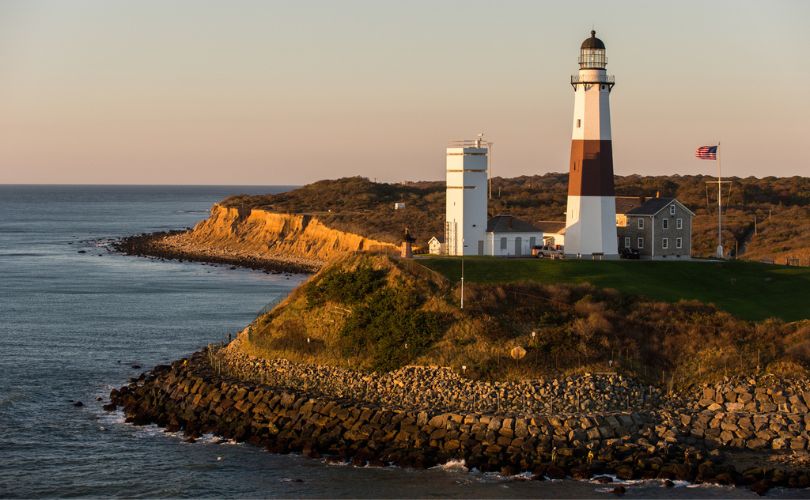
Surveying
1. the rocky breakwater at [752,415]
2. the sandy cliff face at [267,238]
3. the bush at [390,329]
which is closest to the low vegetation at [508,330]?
the bush at [390,329]

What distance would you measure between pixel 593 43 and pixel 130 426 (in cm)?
2751

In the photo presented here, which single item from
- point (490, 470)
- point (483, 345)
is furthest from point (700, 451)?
point (483, 345)

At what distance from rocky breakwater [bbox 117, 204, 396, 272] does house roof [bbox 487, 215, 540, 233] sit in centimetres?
3842

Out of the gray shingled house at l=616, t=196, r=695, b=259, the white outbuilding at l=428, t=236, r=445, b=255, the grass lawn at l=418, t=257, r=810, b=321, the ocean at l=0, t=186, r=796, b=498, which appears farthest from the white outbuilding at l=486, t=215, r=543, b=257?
the ocean at l=0, t=186, r=796, b=498

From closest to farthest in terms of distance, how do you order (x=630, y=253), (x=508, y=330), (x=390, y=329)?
1. (x=508, y=330)
2. (x=390, y=329)
3. (x=630, y=253)

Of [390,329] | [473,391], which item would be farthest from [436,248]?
[473,391]

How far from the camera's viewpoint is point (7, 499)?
3312 cm

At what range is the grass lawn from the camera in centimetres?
4825

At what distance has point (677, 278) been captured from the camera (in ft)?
170

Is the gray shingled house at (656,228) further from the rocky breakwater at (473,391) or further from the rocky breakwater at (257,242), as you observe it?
the rocky breakwater at (257,242)

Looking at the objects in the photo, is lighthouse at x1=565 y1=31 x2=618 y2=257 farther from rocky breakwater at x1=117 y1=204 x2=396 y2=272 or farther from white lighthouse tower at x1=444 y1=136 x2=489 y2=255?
rocky breakwater at x1=117 y1=204 x2=396 y2=272

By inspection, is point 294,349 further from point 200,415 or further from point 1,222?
point 1,222

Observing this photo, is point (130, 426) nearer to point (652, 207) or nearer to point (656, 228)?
point (656, 228)

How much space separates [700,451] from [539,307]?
1118cm
